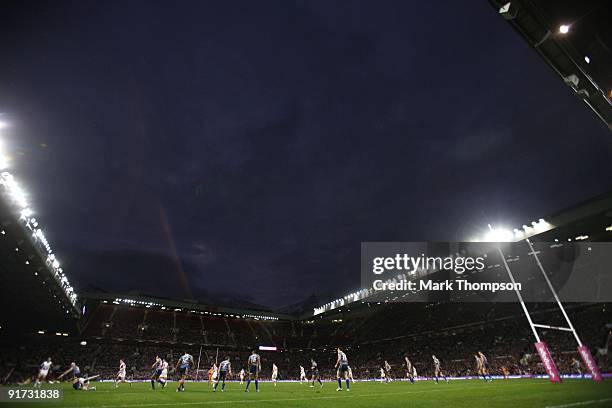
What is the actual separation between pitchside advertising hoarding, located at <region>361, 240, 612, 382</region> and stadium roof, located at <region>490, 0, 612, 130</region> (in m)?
20.6

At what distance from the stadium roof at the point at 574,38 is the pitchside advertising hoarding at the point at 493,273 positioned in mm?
20598

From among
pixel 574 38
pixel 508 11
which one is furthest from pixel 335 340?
pixel 508 11

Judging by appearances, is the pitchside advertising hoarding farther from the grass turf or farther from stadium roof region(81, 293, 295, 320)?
stadium roof region(81, 293, 295, 320)

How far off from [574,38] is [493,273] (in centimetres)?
→ 4400

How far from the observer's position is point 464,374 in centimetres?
3594

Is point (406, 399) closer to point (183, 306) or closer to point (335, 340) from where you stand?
point (335, 340)

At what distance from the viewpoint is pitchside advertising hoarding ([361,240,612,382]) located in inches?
1417

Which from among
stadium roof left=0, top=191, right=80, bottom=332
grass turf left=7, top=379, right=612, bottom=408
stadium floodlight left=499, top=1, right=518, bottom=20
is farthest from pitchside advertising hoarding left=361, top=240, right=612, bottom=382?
stadium roof left=0, top=191, right=80, bottom=332

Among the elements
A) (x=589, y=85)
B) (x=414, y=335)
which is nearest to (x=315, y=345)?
(x=414, y=335)

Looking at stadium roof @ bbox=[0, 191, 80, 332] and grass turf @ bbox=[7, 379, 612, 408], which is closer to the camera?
grass turf @ bbox=[7, 379, 612, 408]

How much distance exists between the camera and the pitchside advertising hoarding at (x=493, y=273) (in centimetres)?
3600

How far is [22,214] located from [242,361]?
47.9 m

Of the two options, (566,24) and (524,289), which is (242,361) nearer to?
(524,289)

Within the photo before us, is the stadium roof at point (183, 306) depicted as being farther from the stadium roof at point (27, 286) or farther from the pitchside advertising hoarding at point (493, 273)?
the pitchside advertising hoarding at point (493, 273)
